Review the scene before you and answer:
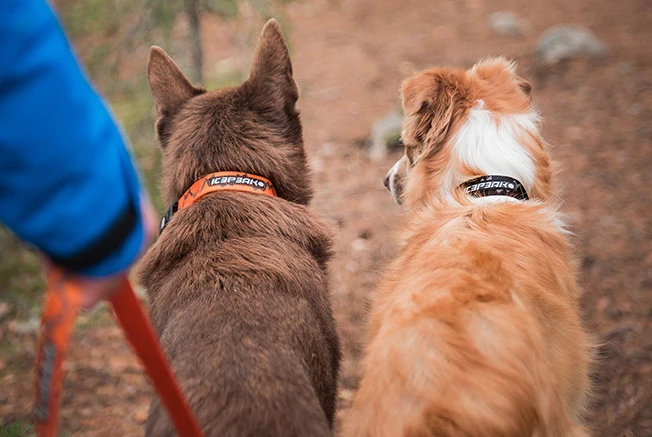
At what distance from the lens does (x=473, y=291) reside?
214 centimetres

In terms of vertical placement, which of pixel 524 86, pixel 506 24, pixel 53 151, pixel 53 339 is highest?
pixel 53 151

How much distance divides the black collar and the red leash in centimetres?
208

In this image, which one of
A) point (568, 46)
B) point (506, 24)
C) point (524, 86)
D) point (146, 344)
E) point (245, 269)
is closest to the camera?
point (146, 344)

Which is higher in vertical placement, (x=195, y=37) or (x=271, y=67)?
(x=271, y=67)

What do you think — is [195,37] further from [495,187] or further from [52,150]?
[52,150]

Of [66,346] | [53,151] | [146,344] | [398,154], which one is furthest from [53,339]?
[398,154]

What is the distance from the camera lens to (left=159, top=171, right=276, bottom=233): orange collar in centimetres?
282

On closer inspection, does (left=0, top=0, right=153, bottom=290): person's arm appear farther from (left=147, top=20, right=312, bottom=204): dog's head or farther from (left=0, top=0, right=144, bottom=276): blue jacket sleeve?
(left=147, top=20, right=312, bottom=204): dog's head

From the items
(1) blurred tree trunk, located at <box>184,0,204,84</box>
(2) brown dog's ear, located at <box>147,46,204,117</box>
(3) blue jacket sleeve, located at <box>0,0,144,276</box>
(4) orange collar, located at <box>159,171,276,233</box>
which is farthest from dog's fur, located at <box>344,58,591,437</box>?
(1) blurred tree trunk, located at <box>184,0,204,84</box>

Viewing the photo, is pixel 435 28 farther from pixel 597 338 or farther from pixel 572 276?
pixel 572 276

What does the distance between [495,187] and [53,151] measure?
240 cm

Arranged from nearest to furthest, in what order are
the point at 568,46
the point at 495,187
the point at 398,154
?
1. the point at 495,187
2. the point at 398,154
3. the point at 568,46

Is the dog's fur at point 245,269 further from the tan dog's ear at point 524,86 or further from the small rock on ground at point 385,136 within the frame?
the small rock on ground at point 385,136

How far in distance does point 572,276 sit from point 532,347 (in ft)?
3.33
